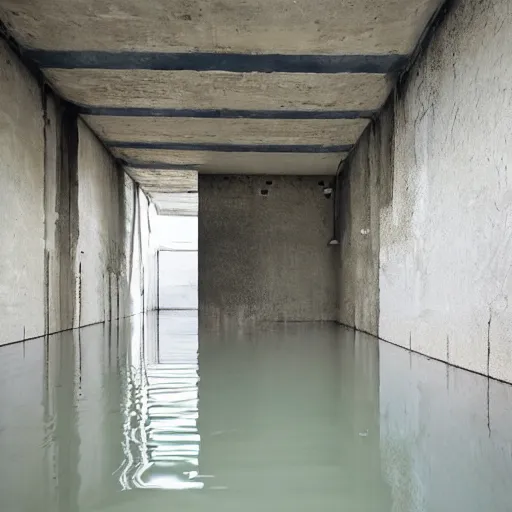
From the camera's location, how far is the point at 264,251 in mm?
9758

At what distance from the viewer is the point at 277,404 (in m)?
2.40

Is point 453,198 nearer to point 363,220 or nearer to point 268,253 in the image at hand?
point 363,220

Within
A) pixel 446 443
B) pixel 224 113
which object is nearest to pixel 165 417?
pixel 446 443

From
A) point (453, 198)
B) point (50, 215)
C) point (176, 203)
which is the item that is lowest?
point (453, 198)

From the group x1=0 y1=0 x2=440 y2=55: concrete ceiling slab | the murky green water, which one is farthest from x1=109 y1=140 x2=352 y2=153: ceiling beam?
the murky green water

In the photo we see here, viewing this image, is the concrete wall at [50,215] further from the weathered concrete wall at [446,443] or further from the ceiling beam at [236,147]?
the weathered concrete wall at [446,443]

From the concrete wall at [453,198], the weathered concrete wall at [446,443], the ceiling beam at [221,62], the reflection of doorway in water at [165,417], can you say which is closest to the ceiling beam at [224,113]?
the concrete wall at [453,198]

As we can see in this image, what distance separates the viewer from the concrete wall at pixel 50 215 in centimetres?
484

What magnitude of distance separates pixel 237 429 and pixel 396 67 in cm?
427

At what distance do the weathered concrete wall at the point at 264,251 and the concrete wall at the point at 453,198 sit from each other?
11.9 feet

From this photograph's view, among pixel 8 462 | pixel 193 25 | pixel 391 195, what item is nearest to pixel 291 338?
pixel 391 195

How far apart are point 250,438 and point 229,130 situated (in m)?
5.99

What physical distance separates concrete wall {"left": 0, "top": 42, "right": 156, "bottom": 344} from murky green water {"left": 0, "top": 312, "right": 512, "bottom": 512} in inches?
72.4

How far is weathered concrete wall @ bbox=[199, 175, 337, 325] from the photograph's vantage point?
9.71 metres
